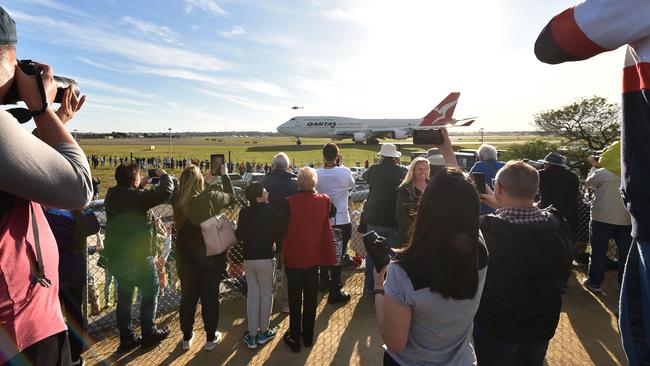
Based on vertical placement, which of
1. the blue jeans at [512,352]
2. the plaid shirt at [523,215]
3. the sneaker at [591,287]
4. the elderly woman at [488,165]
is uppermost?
the elderly woman at [488,165]

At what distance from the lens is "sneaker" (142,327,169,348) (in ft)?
12.3

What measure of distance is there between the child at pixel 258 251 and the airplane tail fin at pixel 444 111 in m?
42.8

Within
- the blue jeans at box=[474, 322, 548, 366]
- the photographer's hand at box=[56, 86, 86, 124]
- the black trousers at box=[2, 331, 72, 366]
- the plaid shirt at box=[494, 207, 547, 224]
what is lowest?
the blue jeans at box=[474, 322, 548, 366]

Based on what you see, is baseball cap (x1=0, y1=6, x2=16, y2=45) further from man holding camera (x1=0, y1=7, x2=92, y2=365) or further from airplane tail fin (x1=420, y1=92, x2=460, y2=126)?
airplane tail fin (x1=420, y1=92, x2=460, y2=126)

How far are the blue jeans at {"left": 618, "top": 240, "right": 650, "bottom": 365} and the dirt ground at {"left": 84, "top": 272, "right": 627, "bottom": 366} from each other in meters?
2.83

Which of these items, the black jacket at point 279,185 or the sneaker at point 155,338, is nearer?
the sneaker at point 155,338

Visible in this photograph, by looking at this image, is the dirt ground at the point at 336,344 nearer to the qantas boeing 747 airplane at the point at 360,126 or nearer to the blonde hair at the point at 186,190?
the blonde hair at the point at 186,190

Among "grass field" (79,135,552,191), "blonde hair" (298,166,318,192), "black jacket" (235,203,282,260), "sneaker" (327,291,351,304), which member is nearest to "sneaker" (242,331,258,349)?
"black jacket" (235,203,282,260)

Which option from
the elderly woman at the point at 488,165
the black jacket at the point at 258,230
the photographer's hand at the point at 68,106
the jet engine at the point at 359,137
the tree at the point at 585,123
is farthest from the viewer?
the jet engine at the point at 359,137

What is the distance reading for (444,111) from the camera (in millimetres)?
43906

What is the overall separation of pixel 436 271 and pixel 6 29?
1.75 m

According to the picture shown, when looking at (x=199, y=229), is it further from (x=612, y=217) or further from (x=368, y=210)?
(x=612, y=217)

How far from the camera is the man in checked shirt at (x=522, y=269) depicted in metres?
2.09

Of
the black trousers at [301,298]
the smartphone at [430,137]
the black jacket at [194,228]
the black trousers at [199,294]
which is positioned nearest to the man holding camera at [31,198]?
the smartphone at [430,137]
